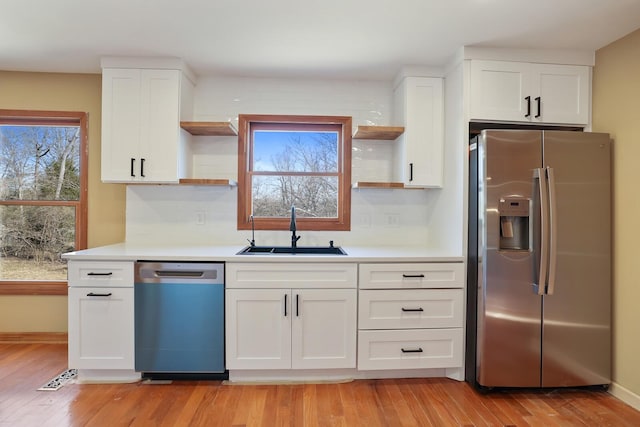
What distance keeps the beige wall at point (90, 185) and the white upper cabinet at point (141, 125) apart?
0.45 metres

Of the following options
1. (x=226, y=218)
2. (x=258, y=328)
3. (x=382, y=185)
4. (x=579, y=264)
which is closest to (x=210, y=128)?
(x=226, y=218)

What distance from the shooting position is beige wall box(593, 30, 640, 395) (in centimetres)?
224

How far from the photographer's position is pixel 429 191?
3.10 meters

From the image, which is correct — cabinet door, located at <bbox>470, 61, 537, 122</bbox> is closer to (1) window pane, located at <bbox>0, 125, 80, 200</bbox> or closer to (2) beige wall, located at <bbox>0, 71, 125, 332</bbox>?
(2) beige wall, located at <bbox>0, 71, 125, 332</bbox>

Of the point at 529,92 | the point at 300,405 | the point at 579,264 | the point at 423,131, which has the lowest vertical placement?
the point at 300,405

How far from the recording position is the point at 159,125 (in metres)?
2.70

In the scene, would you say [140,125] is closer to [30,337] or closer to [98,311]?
[98,311]

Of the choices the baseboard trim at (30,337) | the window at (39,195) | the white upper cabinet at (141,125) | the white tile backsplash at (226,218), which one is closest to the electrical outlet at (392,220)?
the white tile backsplash at (226,218)

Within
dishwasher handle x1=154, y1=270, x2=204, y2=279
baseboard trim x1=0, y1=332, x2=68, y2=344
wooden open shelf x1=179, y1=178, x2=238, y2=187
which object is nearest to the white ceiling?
wooden open shelf x1=179, y1=178, x2=238, y2=187

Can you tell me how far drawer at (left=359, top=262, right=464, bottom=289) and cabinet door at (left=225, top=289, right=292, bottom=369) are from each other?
572 millimetres

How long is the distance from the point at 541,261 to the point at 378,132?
4.79 ft

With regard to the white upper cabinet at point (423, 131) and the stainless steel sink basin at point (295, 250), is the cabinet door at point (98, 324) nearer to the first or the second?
the stainless steel sink basin at point (295, 250)

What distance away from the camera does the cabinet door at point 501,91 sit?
2.50m

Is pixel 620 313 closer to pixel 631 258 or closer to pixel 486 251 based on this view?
pixel 631 258
